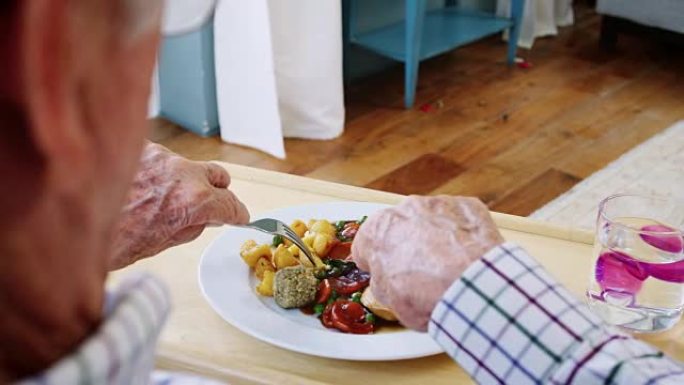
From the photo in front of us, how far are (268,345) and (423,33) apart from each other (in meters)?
2.47

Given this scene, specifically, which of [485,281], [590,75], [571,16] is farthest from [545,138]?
[485,281]

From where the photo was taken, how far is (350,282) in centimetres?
106

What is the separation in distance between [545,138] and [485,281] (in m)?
2.29

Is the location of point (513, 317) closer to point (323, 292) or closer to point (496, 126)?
point (323, 292)

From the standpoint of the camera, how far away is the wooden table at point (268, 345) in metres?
0.92

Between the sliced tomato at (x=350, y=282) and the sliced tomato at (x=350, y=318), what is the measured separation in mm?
43

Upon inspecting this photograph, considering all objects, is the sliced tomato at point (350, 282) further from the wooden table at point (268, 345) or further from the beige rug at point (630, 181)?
the beige rug at point (630, 181)

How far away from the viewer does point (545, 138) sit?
286 cm

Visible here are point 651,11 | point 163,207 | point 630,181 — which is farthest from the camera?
point 651,11

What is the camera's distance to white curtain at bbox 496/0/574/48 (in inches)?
146

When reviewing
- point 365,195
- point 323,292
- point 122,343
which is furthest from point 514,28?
point 122,343

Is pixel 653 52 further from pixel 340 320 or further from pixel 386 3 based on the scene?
pixel 340 320

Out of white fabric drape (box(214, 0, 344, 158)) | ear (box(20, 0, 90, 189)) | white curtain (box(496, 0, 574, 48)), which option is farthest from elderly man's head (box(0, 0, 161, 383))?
white curtain (box(496, 0, 574, 48))

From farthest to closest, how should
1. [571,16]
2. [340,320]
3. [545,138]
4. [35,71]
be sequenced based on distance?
[571,16]
[545,138]
[340,320]
[35,71]
